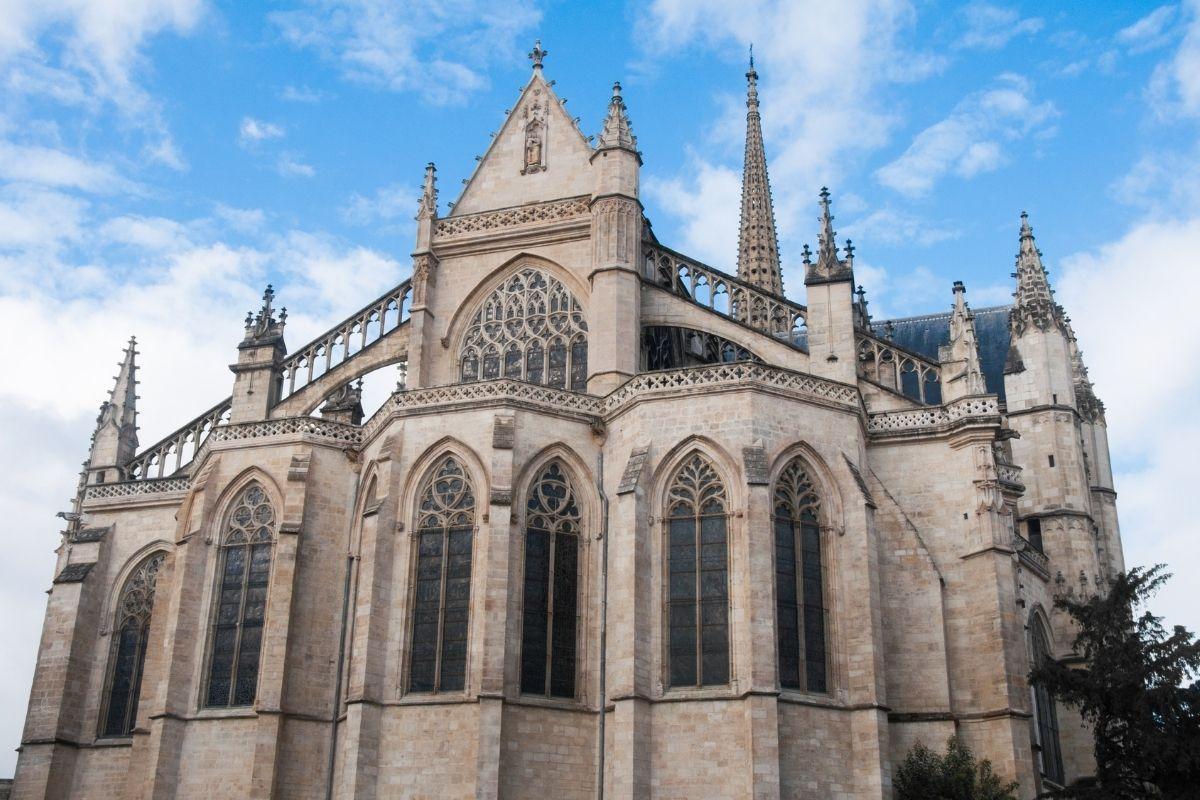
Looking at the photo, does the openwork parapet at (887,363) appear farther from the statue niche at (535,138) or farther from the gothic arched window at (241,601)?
the gothic arched window at (241,601)

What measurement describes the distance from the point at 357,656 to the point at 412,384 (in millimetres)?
7926

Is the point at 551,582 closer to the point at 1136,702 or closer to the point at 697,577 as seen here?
the point at 697,577

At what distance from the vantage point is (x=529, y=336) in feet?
107

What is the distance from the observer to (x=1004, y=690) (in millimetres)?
26141

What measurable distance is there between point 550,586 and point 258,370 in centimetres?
1091

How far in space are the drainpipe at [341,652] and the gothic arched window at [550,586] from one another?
4.53 metres

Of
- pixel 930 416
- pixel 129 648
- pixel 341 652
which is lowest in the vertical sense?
pixel 341 652

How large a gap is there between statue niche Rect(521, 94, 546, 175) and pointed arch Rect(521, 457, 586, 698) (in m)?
9.63

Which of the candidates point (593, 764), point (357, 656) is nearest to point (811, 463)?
point (593, 764)

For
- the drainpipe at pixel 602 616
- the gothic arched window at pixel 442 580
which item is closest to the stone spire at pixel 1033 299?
the drainpipe at pixel 602 616

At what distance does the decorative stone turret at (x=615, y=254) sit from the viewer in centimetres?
3045

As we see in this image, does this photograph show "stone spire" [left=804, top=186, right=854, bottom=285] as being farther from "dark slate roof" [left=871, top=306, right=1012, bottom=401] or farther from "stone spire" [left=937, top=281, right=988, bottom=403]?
"dark slate roof" [left=871, top=306, right=1012, bottom=401]

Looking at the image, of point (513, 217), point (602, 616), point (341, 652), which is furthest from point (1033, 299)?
point (341, 652)

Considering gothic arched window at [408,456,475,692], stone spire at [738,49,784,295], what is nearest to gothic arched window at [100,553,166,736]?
gothic arched window at [408,456,475,692]
